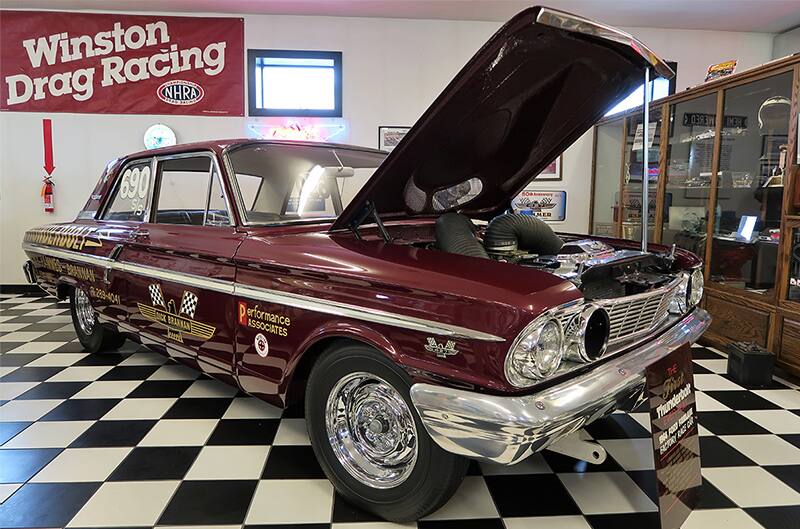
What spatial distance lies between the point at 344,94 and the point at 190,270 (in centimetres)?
397

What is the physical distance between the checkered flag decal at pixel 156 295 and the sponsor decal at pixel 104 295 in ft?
1.50

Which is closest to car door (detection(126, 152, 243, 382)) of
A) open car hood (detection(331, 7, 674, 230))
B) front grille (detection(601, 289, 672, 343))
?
open car hood (detection(331, 7, 674, 230))

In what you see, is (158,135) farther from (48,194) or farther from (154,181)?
(154,181)

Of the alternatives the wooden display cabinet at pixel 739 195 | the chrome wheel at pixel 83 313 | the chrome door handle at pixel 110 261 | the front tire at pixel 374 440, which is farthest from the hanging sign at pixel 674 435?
the chrome wheel at pixel 83 313

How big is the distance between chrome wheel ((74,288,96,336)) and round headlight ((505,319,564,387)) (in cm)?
328

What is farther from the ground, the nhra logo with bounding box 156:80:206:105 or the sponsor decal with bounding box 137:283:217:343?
the nhra logo with bounding box 156:80:206:105

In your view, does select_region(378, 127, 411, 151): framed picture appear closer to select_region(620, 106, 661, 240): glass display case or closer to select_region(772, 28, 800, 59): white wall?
select_region(620, 106, 661, 240): glass display case

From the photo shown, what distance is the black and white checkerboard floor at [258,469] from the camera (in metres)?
1.72

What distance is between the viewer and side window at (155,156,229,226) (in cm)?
226

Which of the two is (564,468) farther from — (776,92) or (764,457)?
(776,92)

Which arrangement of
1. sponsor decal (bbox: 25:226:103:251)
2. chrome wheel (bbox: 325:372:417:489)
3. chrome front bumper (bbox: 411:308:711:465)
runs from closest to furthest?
chrome front bumper (bbox: 411:308:711:465)
chrome wheel (bbox: 325:372:417:489)
sponsor decal (bbox: 25:226:103:251)

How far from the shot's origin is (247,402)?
2701 millimetres

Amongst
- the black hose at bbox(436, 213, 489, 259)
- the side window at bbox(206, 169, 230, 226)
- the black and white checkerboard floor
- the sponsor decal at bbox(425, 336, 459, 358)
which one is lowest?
the black and white checkerboard floor

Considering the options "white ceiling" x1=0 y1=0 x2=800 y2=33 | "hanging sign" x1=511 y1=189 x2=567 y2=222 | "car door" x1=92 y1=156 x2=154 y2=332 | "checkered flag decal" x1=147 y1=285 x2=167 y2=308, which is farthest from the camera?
"hanging sign" x1=511 y1=189 x2=567 y2=222
